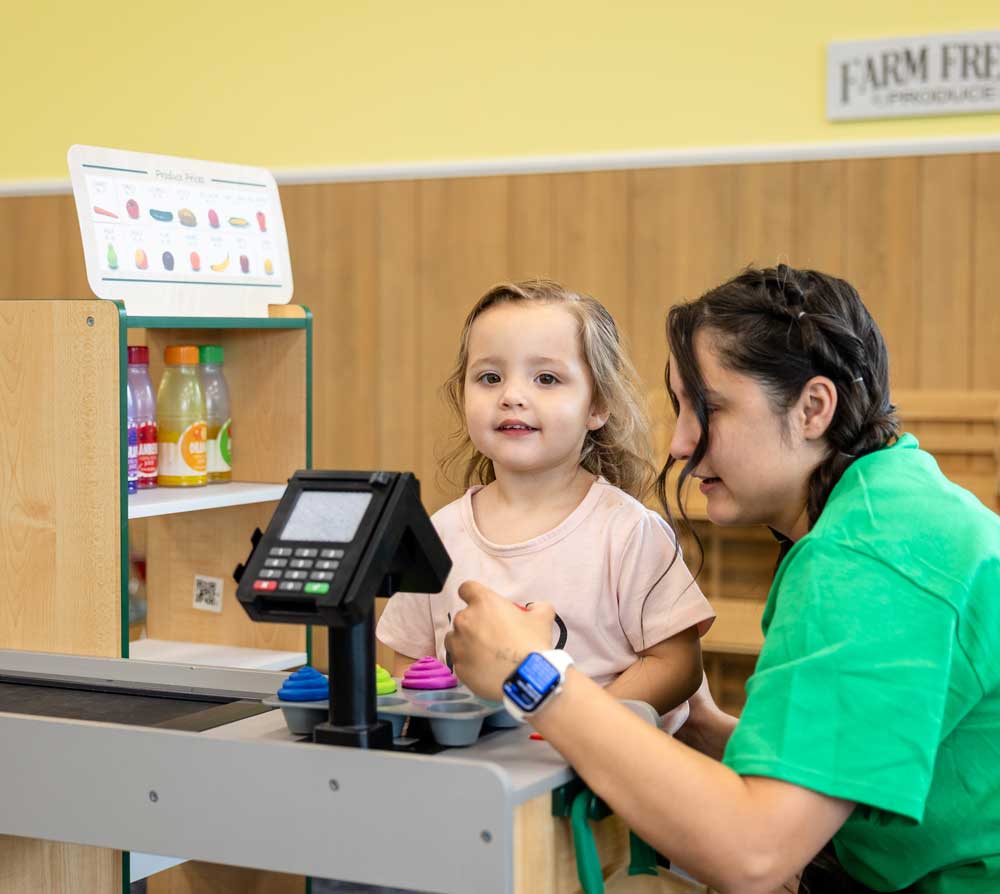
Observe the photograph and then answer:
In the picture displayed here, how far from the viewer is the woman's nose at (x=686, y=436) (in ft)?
A: 4.30

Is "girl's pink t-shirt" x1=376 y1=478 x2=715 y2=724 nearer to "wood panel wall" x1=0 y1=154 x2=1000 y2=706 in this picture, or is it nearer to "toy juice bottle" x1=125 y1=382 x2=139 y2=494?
"toy juice bottle" x1=125 y1=382 x2=139 y2=494

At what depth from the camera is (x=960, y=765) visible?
1188mm

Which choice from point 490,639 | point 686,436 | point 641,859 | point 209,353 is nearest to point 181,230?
point 209,353

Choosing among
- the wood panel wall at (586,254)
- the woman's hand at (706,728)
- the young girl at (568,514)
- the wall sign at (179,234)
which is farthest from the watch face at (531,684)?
the wood panel wall at (586,254)

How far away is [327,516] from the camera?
1084mm

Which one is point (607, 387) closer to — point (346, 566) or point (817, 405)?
point (817, 405)

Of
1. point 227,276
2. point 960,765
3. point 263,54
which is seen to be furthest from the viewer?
point 263,54

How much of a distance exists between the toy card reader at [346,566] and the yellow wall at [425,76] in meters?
2.54

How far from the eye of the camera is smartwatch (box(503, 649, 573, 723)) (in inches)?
42.3

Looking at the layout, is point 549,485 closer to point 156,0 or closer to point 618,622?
point 618,622

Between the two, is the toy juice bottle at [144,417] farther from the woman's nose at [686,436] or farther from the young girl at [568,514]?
the woman's nose at [686,436]

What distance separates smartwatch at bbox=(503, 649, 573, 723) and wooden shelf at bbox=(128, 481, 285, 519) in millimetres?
1241

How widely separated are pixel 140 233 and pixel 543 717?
165 cm

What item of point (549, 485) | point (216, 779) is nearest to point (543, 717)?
point (216, 779)
